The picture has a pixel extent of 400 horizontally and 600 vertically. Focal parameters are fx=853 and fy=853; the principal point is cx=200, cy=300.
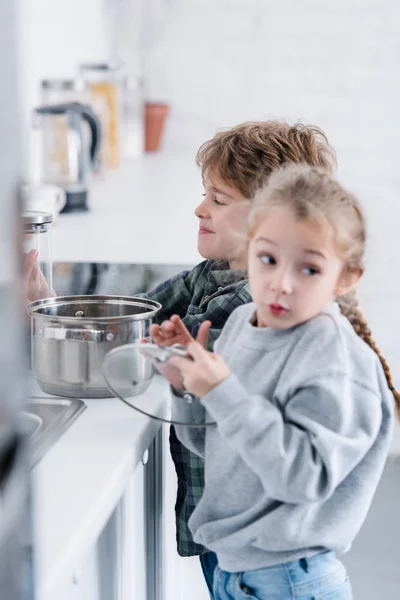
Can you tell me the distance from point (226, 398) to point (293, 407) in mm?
61

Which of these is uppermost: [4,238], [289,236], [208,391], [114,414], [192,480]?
[4,238]

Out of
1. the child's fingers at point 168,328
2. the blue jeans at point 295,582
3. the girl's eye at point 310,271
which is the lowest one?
the blue jeans at point 295,582

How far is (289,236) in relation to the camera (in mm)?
765

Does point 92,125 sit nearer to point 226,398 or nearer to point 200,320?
point 200,320

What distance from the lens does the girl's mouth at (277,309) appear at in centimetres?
77

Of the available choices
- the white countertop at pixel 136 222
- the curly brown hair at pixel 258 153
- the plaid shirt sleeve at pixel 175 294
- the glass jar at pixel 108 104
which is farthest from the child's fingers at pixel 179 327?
the glass jar at pixel 108 104

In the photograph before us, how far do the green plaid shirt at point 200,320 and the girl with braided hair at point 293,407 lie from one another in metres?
0.19

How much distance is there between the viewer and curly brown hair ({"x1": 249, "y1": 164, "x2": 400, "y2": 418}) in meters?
0.77

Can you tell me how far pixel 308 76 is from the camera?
3193 mm

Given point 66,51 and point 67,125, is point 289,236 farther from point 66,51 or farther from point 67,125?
point 66,51

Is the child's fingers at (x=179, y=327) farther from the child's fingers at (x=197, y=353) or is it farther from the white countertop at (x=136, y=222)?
the white countertop at (x=136, y=222)

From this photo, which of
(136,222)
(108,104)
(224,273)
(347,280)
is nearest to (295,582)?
(347,280)

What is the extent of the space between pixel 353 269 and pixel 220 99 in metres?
2.59

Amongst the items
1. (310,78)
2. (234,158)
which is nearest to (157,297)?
(234,158)
